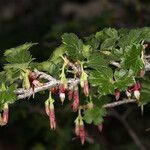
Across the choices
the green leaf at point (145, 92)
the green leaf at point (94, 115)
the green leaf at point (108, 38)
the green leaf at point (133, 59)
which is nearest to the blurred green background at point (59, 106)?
the green leaf at point (94, 115)

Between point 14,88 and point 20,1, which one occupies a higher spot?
point 20,1

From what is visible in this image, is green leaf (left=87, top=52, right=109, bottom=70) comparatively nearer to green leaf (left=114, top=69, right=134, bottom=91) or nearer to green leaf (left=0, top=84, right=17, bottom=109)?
green leaf (left=114, top=69, right=134, bottom=91)

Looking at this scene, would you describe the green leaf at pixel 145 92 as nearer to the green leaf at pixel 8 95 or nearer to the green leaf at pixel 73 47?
the green leaf at pixel 73 47

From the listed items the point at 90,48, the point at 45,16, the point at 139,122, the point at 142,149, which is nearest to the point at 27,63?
the point at 90,48

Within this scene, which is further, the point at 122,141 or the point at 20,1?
the point at 20,1

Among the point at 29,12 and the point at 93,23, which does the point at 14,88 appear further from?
the point at 29,12

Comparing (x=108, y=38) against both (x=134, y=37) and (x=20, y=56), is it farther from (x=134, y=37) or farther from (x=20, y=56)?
(x=20, y=56)

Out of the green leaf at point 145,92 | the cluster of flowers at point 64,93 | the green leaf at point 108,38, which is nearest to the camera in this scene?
the cluster of flowers at point 64,93
